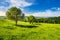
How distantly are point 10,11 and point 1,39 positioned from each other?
4941 cm

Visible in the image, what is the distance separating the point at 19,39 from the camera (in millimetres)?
24953

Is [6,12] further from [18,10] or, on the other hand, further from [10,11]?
[18,10]

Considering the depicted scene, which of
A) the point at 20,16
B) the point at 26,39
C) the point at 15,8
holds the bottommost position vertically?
the point at 26,39

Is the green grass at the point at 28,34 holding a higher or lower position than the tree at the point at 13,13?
lower

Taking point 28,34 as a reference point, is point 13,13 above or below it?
above

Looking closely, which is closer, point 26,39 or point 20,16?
point 26,39

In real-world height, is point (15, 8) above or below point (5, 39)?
above

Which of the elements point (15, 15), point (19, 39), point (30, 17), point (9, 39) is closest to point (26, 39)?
point (19, 39)

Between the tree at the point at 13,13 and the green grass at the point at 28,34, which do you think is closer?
the green grass at the point at 28,34

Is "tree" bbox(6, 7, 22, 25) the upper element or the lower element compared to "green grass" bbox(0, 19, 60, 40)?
upper

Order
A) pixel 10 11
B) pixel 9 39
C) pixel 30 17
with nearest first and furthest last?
pixel 9 39
pixel 10 11
pixel 30 17

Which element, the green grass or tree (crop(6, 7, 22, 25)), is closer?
the green grass

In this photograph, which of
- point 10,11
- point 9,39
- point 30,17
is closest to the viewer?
point 9,39

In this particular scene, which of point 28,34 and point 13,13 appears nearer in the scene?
point 28,34
